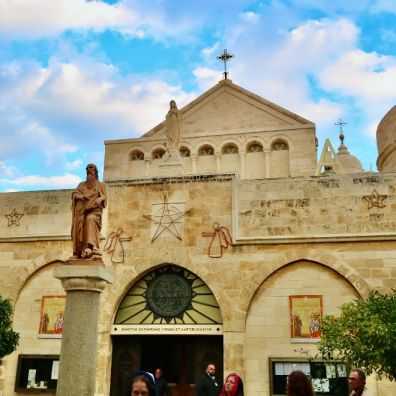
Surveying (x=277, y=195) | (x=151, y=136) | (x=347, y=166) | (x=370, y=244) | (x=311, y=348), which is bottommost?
(x=311, y=348)

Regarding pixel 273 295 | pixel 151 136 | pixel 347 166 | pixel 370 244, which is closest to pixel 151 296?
pixel 273 295

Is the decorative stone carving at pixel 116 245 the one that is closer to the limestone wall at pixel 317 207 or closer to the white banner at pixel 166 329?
the white banner at pixel 166 329

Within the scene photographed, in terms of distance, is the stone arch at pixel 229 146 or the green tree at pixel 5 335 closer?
the green tree at pixel 5 335

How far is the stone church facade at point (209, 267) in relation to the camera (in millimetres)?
15453

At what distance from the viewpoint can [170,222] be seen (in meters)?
17.0

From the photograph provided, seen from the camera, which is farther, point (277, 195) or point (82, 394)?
point (277, 195)

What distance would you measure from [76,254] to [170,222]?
7.31m

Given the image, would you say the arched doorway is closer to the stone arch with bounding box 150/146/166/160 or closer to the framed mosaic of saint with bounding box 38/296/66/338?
the framed mosaic of saint with bounding box 38/296/66/338

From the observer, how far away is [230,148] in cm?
2805

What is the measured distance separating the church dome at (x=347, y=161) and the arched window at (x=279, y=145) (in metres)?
15.6

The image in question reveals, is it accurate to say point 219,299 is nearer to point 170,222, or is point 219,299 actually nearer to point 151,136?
point 170,222

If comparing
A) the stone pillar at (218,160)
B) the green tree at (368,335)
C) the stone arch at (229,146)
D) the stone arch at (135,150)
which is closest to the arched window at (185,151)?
the stone pillar at (218,160)

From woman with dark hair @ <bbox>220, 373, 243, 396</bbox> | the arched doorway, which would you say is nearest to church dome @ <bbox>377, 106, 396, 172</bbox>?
the arched doorway

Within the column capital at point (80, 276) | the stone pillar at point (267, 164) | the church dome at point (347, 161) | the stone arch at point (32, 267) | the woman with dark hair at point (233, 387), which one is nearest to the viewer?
the woman with dark hair at point (233, 387)
